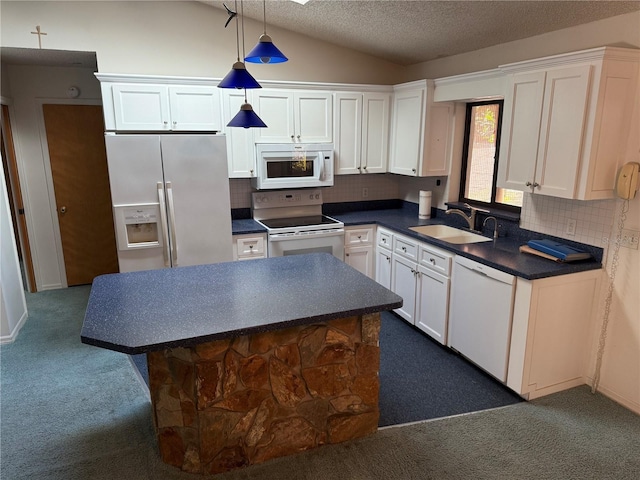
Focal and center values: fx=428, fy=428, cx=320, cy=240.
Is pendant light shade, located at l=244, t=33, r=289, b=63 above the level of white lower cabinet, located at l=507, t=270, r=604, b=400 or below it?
above

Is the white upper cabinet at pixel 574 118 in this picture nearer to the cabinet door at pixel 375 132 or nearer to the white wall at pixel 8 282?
the cabinet door at pixel 375 132

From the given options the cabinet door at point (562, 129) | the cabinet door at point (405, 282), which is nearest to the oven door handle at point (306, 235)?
the cabinet door at point (405, 282)

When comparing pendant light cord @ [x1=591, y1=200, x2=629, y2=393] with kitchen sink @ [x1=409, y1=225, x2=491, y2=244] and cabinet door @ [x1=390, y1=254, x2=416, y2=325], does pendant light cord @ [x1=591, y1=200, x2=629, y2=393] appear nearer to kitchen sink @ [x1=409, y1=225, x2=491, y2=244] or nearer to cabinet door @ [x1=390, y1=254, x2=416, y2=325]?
kitchen sink @ [x1=409, y1=225, x2=491, y2=244]

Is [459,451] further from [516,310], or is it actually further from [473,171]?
[473,171]

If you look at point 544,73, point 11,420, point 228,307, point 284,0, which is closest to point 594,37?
point 544,73

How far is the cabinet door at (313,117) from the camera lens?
164 inches

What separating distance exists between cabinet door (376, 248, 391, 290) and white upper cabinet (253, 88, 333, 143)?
1255mm

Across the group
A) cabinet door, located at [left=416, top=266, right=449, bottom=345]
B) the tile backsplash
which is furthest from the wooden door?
the tile backsplash

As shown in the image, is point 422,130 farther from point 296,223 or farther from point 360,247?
point 296,223

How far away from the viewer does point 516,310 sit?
2.77 metres

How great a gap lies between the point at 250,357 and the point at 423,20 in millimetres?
2799

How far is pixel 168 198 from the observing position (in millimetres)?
3416

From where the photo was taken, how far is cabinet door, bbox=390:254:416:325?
150 inches

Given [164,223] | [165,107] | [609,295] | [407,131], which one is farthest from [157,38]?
[609,295]
